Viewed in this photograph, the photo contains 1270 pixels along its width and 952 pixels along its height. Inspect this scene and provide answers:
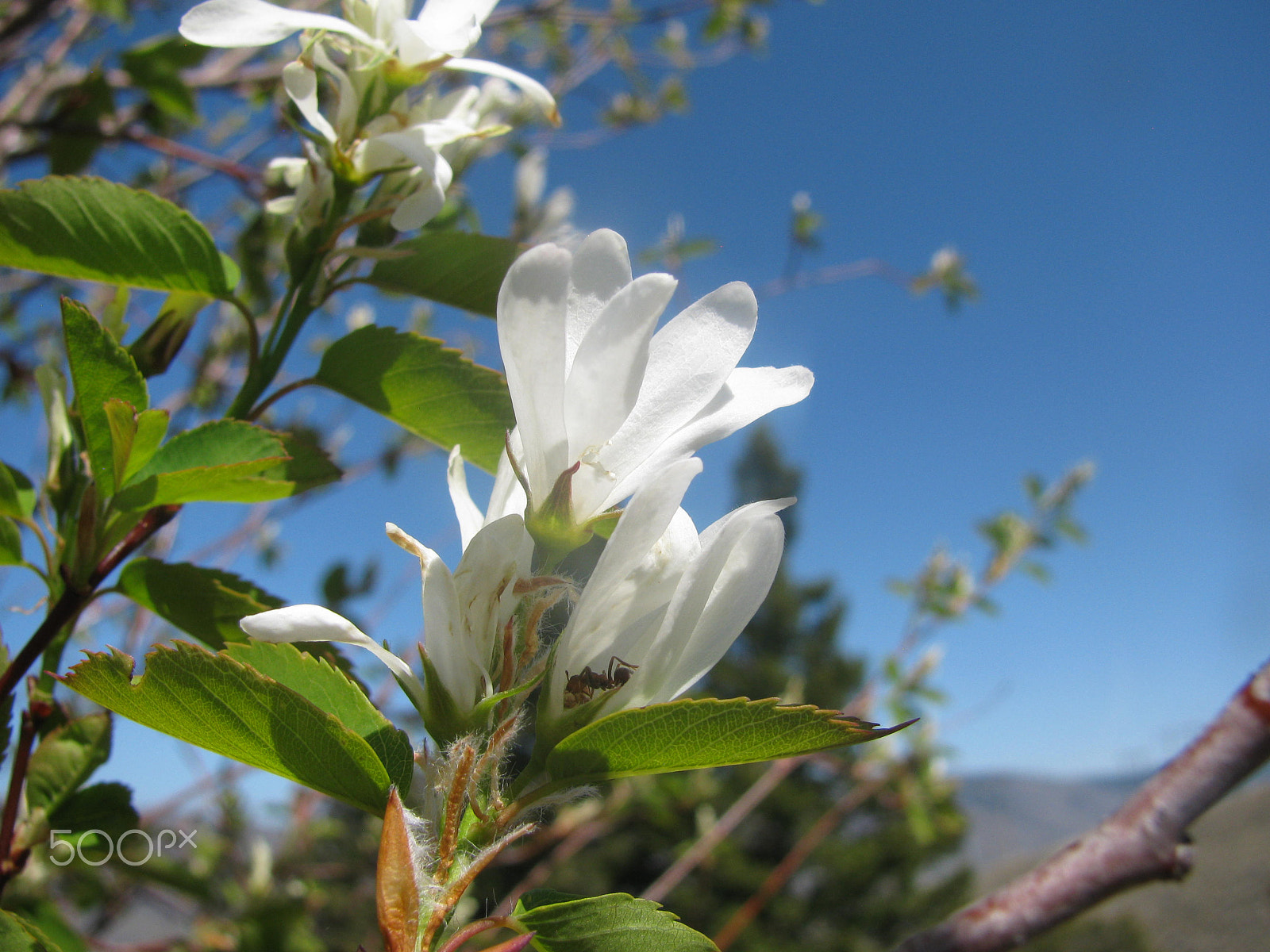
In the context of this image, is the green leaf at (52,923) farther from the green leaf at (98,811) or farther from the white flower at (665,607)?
the white flower at (665,607)

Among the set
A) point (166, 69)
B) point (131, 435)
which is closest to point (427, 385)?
point (131, 435)

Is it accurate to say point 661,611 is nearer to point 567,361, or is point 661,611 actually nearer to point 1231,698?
point 567,361

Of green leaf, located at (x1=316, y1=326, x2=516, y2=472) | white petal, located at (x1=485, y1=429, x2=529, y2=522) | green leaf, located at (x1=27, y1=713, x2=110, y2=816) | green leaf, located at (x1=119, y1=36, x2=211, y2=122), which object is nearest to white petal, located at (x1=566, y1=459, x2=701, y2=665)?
white petal, located at (x1=485, y1=429, x2=529, y2=522)

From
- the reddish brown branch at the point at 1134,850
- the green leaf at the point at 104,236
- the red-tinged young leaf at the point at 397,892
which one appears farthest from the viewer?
the reddish brown branch at the point at 1134,850

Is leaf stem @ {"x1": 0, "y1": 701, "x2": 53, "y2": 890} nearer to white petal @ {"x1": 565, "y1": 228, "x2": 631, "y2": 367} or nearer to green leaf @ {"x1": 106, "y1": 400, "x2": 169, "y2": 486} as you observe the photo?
green leaf @ {"x1": 106, "y1": 400, "x2": 169, "y2": 486}

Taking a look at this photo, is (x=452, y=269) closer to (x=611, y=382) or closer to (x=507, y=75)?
(x=507, y=75)

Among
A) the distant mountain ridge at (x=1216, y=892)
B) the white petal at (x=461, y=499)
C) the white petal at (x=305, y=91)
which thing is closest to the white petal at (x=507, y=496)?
the white petal at (x=461, y=499)
